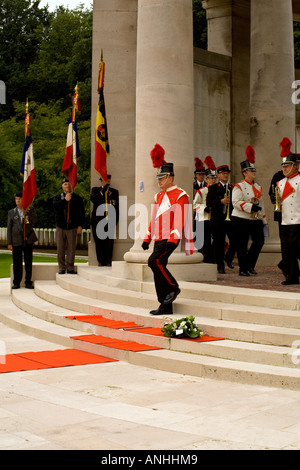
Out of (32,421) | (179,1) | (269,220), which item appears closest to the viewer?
(32,421)

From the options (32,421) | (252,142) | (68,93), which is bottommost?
(32,421)

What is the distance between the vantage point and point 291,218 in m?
11.9

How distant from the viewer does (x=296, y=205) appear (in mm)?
11844

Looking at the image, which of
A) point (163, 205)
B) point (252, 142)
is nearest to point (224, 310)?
point (163, 205)

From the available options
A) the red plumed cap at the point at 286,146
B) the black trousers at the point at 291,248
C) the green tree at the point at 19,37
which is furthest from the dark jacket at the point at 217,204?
the green tree at the point at 19,37

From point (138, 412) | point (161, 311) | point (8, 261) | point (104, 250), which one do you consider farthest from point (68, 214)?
point (8, 261)

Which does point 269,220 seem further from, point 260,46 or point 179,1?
point 179,1

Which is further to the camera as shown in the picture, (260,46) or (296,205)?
(260,46)

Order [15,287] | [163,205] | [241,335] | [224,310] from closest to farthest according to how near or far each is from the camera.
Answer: [241,335]
[224,310]
[163,205]
[15,287]

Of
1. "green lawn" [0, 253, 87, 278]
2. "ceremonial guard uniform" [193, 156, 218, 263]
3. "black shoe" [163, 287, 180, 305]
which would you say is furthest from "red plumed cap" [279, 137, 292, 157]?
"green lawn" [0, 253, 87, 278]

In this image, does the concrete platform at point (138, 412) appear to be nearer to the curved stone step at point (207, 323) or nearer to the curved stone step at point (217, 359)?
the curved stone step at point (217, 359)

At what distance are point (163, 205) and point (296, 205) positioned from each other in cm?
239

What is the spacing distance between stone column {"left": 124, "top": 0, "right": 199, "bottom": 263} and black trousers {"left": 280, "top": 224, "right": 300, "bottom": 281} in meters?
1.64

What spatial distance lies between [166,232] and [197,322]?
5.32 ft
